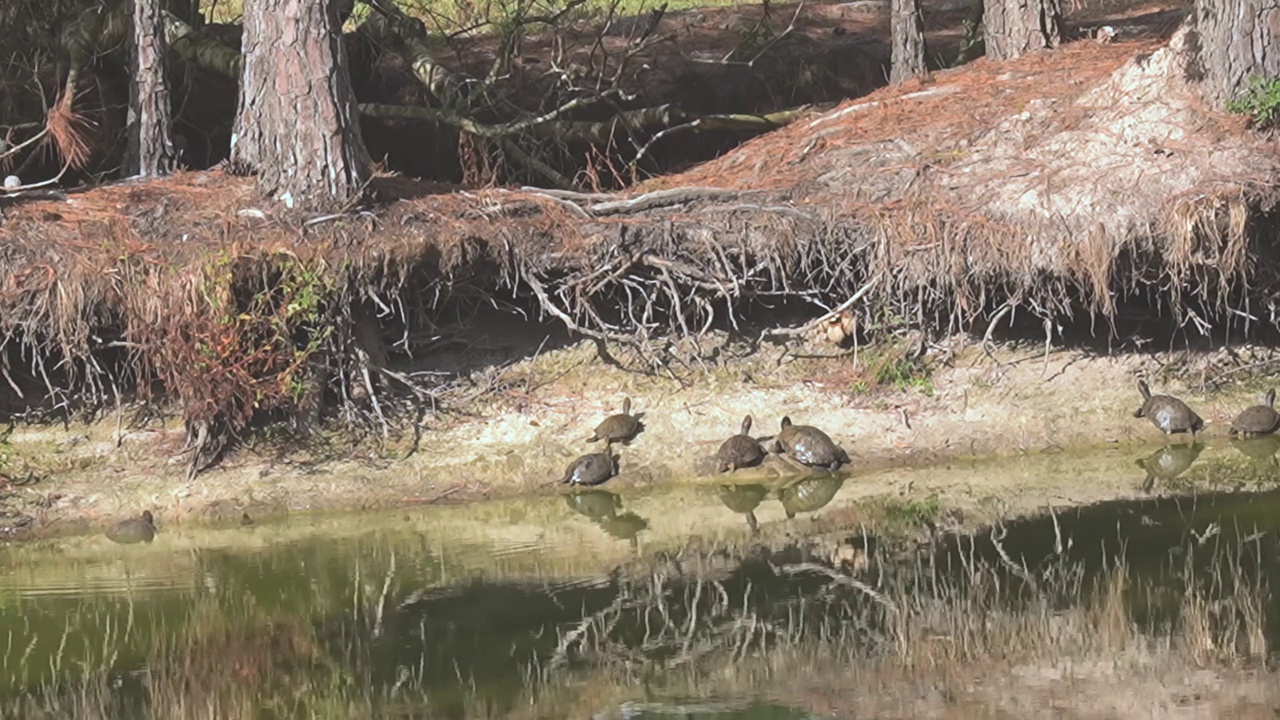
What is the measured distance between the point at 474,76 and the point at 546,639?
7308 mm

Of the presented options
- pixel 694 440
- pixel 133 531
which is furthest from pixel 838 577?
pixel 133 531

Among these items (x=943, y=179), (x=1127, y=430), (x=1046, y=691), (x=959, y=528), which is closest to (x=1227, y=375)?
(x=1127, y=430)

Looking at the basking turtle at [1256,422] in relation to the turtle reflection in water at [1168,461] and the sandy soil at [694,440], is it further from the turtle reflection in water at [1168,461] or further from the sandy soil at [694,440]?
the turtle reflection in water at [1168,461]

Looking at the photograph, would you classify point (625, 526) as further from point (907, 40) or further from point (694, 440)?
point (907, 40)

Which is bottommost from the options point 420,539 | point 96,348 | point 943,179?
point 420,539

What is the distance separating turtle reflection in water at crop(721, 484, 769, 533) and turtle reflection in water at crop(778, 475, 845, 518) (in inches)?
5.9

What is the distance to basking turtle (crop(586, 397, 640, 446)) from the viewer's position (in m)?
11.4

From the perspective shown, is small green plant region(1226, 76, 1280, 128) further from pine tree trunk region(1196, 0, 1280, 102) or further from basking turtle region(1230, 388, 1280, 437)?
basking turtle region(1230, 388, 1280, 437)

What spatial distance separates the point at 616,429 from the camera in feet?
37.5

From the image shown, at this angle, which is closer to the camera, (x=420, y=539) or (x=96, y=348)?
(x=420, y=539)

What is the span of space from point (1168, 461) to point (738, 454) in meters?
2.96

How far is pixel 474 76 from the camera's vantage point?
1434 cm

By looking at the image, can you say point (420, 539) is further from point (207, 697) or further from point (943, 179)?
point (943, 179)

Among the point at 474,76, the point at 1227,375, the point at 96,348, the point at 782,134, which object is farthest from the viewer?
the point at 474,76
